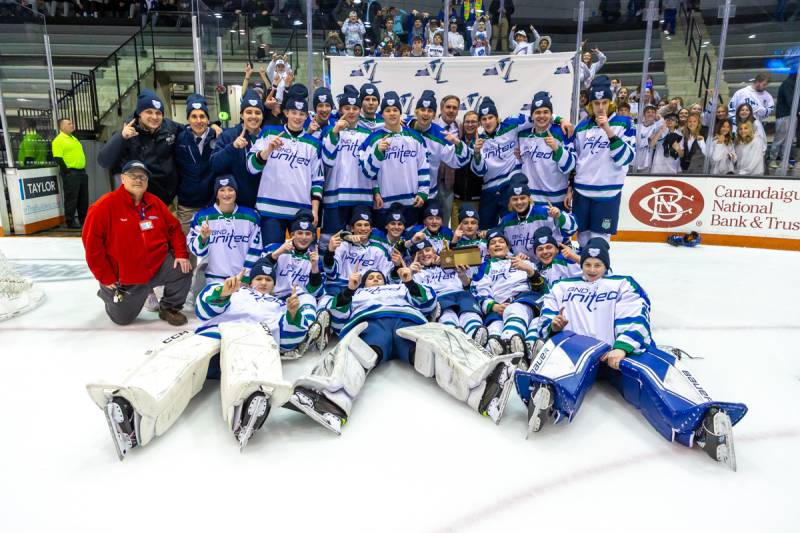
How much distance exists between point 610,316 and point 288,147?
227cm

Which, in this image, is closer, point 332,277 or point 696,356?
point 696,356

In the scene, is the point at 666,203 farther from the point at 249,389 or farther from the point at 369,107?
the point at 249,389

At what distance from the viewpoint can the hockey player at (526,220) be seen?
364 cm

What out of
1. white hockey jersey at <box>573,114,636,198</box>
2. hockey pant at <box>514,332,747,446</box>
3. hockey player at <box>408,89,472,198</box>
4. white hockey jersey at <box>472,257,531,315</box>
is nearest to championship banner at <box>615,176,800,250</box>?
white hockey jersey at <box>573,114,636,198</box>

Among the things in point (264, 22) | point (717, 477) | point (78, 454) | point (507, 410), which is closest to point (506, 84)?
point (264, 22)

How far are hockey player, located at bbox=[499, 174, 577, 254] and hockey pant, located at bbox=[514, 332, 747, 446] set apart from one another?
137 centimetres

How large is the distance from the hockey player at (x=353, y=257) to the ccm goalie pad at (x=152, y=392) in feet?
4.03

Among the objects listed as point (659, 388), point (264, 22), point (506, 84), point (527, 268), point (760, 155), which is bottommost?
point (659, 388)

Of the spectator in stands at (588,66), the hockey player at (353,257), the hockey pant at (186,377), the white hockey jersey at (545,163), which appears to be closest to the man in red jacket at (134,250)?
the hockey player at (353,257)

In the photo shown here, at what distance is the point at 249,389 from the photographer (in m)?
1.96

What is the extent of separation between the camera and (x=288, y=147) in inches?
140

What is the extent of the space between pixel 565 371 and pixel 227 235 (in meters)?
2.34

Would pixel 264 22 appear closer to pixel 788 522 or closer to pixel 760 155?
pixel 760 155

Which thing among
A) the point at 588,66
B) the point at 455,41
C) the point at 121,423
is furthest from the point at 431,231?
the point at 588,66
